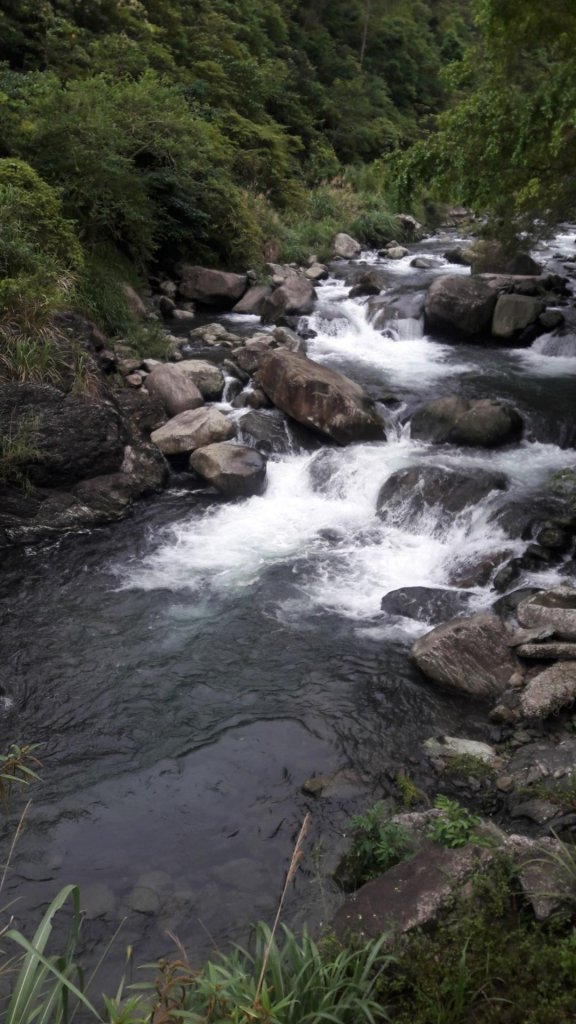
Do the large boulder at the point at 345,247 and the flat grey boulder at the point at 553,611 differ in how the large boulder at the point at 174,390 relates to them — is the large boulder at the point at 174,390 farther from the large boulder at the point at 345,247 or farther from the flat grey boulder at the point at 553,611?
the large boulder at the point at 345,247

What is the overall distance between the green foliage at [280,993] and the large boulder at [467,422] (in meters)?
8.13

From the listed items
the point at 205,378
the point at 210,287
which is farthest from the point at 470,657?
the point at 210,287

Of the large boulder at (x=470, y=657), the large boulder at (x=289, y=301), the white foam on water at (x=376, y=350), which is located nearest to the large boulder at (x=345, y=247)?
the large boulder at (x=289, y=301)

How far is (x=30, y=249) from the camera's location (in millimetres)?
10414

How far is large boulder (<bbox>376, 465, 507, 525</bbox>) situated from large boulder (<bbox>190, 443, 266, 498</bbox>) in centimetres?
167

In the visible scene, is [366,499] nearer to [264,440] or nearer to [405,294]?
[264,440]

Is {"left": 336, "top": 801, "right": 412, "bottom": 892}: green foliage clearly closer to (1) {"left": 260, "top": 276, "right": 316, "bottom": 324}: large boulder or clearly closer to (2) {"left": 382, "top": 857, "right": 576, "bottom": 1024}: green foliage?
(2) {"left": 382, "top": 857, "right": 576, "bottom": 1024}: green foliage

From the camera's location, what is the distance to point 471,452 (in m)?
10.5

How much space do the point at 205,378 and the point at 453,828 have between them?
28.8 ft

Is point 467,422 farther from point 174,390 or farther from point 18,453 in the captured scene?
point 18,453

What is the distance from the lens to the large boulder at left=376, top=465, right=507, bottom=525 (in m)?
9.28

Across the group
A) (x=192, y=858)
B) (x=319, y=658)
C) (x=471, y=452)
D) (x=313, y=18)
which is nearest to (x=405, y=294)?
(x=471, y=452)

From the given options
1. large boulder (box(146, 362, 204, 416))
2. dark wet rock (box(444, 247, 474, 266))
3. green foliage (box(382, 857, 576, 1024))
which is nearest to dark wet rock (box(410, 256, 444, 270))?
dark wet rock (box(444, 247, 474, 266))

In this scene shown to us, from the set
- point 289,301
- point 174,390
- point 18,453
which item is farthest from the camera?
point 289,301
